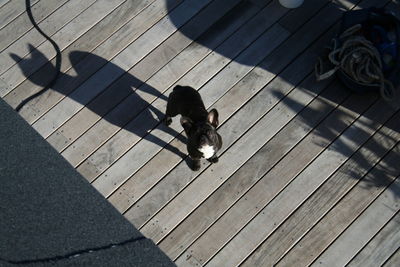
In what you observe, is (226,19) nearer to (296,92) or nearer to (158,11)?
(158,11)

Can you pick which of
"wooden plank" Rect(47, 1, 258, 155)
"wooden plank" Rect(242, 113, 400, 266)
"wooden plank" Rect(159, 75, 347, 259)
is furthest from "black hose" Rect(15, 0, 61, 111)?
"wooden plank" Rect(242, 113, 400, 266)

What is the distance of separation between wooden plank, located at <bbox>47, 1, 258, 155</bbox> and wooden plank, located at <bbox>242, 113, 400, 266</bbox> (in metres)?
1.79

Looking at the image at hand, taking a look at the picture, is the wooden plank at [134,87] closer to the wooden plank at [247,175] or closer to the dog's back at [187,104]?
the dog's back at [187,104]

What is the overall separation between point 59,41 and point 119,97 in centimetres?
94

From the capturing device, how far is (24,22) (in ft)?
17.7

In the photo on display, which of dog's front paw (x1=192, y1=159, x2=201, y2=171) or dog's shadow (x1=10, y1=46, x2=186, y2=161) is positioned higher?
dog's shadow (x1=10, y1=46, x2=186, y2=161)

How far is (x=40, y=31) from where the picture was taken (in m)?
5.33

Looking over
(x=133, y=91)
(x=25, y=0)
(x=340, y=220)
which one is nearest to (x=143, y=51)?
(x=133, y=91)

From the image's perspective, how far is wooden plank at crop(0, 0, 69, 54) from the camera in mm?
5332

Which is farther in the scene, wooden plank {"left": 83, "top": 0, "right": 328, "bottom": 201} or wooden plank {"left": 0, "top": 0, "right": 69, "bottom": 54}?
wooden plank {"left": 0, "top": 0, "right": 69, "bottom": 54}

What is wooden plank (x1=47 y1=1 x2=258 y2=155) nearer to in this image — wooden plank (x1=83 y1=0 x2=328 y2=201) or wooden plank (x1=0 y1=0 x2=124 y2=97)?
wooden plank (x1=83 y1=0 x2=328 y2=201)

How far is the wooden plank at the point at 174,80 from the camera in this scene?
15.8 feet

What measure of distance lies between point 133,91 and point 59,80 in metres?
0.78

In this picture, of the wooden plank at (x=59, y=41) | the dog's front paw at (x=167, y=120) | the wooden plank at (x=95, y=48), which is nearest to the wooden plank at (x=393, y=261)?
the dog's front paw at (x=167, y=120)
